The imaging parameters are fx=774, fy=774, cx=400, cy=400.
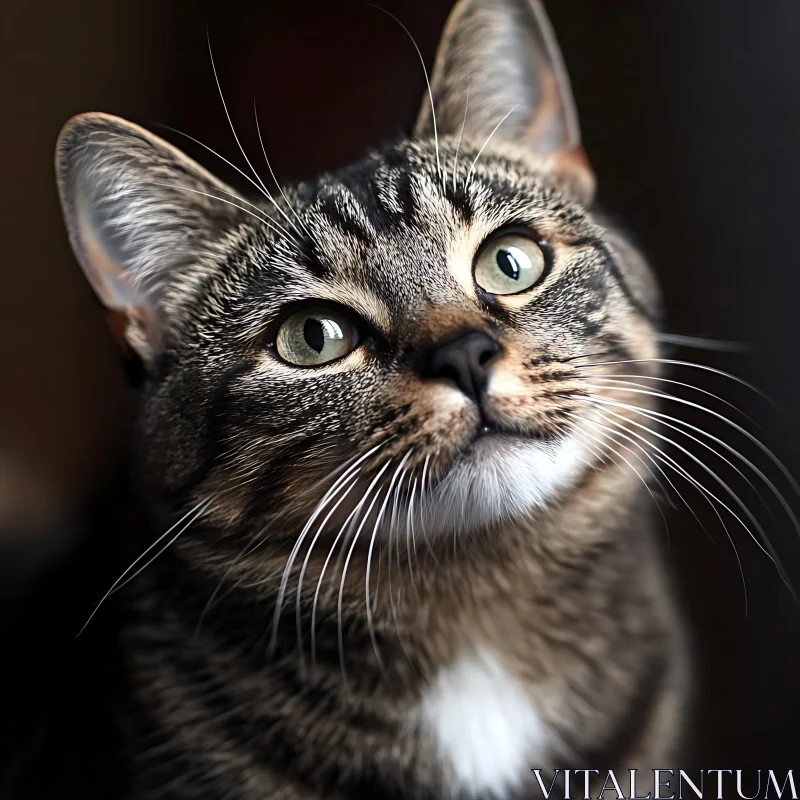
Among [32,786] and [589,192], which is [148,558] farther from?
[589,192]

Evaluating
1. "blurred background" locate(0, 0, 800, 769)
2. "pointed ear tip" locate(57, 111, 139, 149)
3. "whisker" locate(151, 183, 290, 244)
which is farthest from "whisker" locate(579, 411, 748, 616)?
"pointed ear tip" locate(57, 111, 139, 149)

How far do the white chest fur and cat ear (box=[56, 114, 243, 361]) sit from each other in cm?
39

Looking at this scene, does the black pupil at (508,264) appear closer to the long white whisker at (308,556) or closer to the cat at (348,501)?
the cat at (348,501)

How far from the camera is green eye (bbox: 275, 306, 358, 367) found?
2.09 ft

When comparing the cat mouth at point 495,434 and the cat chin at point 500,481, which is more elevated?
the cat mouth at point 495,434

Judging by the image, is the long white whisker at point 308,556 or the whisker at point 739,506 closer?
the long white whisker at point 308,556

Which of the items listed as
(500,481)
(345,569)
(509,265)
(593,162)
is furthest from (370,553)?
(593,162)

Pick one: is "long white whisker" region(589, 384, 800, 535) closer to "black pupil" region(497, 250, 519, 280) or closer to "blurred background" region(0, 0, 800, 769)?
"blurred background" region(0, 0, 800, 769)

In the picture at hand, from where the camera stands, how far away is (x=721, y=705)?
2.29ft

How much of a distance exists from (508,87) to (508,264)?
0.20 m

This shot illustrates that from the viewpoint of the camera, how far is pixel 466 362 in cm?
56

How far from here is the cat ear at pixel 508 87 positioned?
2.35ft

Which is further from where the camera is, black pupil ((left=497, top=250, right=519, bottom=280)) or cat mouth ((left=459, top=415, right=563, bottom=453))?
black pupil ((left=497, top=250, right=519, bottom=280))

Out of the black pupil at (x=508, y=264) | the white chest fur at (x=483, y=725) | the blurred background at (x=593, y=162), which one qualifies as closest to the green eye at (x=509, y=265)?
the black pupil at (x=508, y=264)
